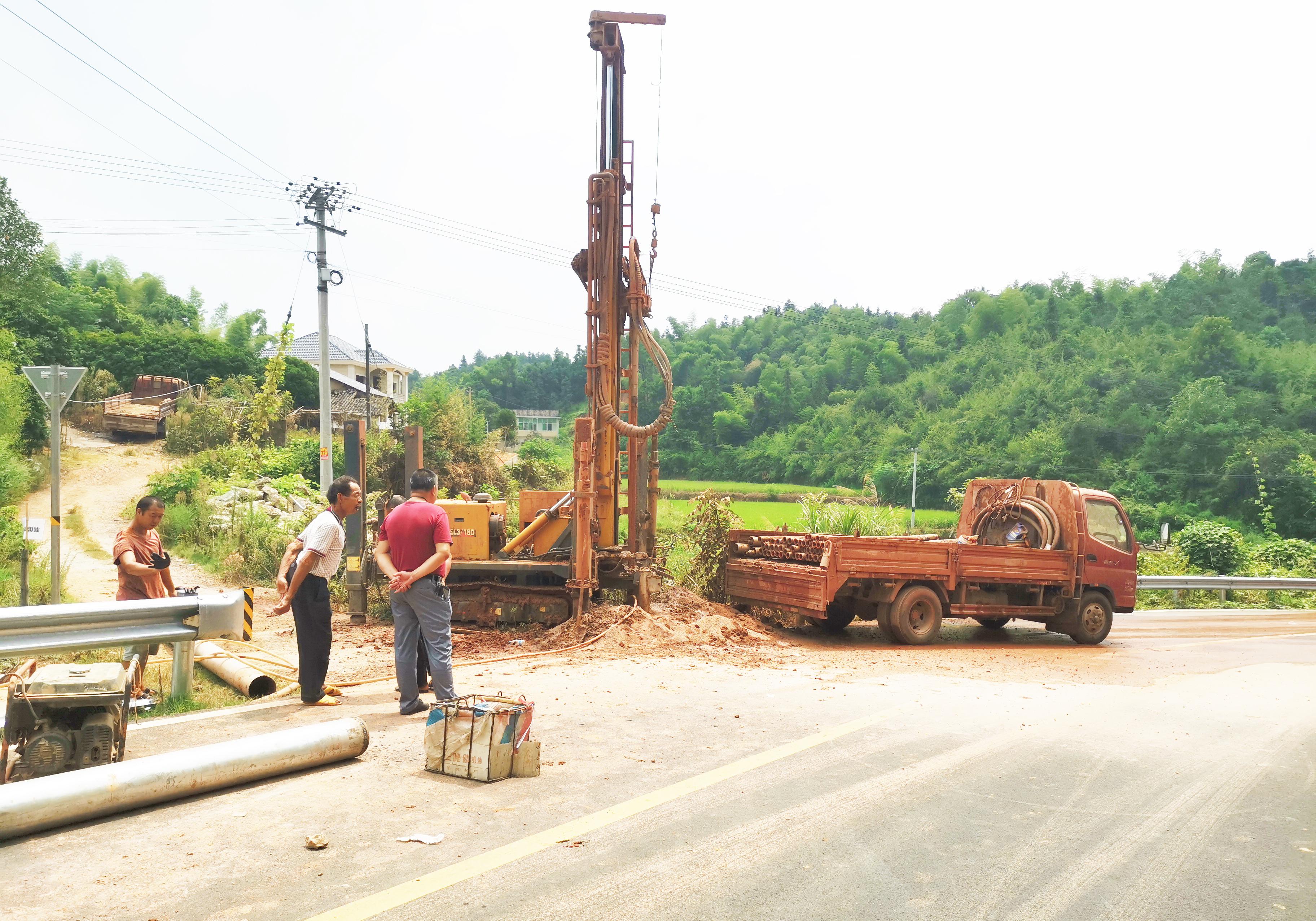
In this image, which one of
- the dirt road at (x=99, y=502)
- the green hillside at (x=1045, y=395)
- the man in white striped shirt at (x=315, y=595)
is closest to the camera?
the man in white striped shirt at (x=315, y=595)

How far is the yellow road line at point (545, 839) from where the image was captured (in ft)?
13.4

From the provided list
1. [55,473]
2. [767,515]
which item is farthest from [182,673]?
[767,515]

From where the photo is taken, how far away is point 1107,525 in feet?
50.7

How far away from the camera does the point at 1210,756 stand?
23.9 feet

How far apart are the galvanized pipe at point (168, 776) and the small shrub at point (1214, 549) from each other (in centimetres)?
2517

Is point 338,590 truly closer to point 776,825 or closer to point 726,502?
point 726,502

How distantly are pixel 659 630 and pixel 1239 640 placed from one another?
34.5ft

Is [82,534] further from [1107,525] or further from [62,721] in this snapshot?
[1107,525]

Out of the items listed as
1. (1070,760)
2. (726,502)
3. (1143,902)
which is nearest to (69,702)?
(1143,902)

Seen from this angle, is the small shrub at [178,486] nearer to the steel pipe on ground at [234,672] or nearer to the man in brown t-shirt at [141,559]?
the steel pipe on ground at [234,672]

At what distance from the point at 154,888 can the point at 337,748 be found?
1.86m

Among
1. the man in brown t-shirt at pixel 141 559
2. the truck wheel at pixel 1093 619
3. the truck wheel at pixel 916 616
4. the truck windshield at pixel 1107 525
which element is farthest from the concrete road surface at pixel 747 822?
the truck windshield at pixel 1107 525

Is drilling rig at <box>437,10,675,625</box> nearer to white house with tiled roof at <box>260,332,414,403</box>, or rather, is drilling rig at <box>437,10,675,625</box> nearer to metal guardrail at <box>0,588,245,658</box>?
metal guardrail at <box>0,588,245,658</box>

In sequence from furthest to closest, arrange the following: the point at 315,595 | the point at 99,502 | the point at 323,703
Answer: the point at 99,502, the point at 323,703, the point at 315,595
